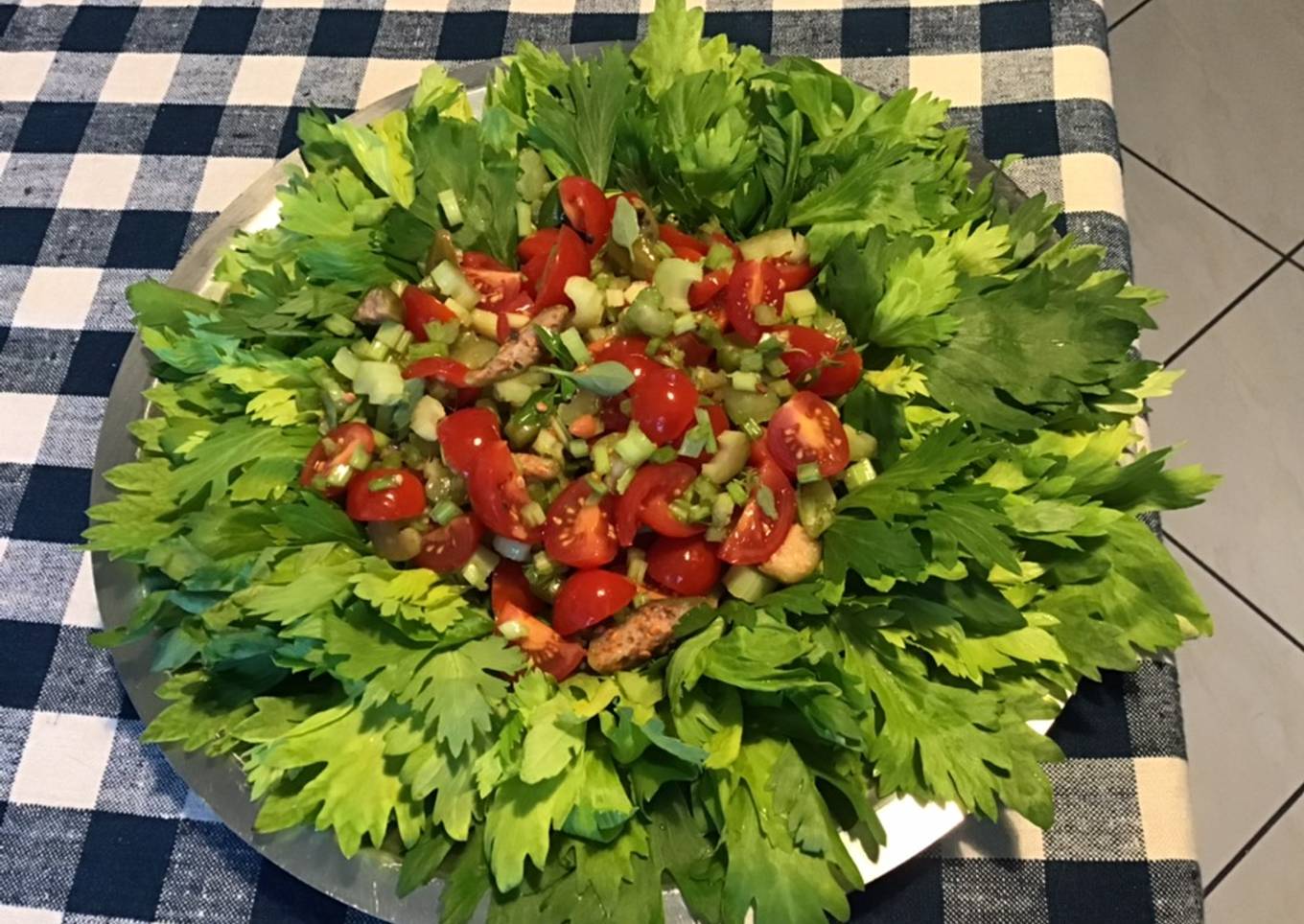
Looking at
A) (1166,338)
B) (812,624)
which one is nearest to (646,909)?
(812,624)

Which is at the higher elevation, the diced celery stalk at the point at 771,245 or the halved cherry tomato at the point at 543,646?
the diced celery stalk at the point at 771,245

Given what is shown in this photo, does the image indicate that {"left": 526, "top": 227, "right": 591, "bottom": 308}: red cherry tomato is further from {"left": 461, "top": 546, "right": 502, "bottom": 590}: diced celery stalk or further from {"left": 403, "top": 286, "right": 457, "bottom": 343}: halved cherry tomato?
{"left": 461, "top": 546, "right": 502, "bottom": 590}: diced celery stalk

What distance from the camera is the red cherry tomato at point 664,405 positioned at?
83 cm

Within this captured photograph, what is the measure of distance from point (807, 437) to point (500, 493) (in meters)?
Answer: 0.25

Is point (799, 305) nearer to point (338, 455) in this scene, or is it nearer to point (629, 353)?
Result: point (629, 353)

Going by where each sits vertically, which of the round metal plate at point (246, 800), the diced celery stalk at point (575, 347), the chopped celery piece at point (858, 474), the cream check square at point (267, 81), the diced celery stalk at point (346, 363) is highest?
the chopped celery piece at point (858, 474)

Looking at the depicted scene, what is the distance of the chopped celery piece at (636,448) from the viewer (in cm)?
83

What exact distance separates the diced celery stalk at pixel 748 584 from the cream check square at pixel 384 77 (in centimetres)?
84

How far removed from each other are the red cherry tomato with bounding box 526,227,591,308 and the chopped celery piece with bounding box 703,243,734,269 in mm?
110

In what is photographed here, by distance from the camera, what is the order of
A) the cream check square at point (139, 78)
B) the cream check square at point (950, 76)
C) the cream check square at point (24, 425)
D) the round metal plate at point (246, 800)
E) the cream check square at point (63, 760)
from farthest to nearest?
1. the cream check square at point (139, 78)
2. the cream check square at point (950, 76)
3. the cream check square at point (24, 425)
4. the cream check square at point (63, 760)
5. the round metal plate at point (246, 800)

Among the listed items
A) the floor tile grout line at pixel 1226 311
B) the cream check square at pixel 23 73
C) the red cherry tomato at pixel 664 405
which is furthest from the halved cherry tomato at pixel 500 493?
the floor tile grout line at pixel 1226 311

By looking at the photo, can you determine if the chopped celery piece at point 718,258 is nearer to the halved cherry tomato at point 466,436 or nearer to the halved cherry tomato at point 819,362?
the halved cherry tomato at point 819,362

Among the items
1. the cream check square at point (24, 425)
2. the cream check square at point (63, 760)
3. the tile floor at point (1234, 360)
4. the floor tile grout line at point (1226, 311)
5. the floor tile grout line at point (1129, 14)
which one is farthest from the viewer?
the floor tile grout line at point (1129, 14)

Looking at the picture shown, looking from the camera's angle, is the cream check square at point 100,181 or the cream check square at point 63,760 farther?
the cream check square at point 100,181
